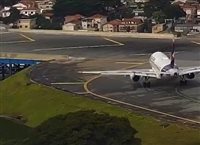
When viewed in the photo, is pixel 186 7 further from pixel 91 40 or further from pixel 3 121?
pixel 3 121

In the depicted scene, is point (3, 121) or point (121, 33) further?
point (121, 33)

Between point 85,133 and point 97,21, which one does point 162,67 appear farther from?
point 97,21

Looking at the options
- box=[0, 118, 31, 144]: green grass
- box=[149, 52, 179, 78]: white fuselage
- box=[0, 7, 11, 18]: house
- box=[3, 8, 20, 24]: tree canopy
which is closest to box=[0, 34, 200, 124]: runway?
box=[149, 52, 179, 78]: white fuselage

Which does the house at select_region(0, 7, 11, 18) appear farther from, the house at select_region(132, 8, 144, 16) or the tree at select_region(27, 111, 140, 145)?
the tree at select_region(27, 111, 140, 145)

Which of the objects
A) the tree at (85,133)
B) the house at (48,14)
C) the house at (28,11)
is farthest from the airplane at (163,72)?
the house at (28,11)

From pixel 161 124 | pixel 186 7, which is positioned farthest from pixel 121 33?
pixel 161 124
